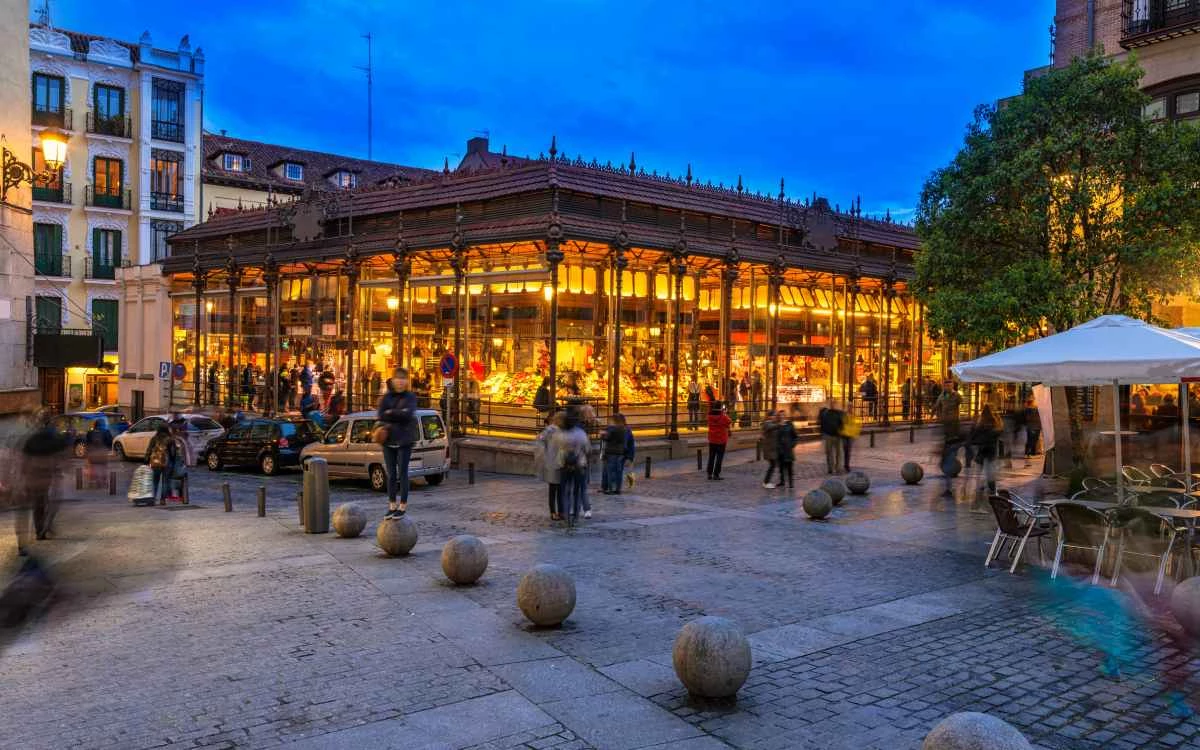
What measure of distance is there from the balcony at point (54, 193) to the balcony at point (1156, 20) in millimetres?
42816

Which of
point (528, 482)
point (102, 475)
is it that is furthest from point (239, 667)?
point (528, 482)

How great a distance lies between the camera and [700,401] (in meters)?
27.7

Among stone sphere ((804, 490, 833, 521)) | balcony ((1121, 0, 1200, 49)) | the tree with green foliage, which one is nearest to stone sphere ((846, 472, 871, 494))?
stone sphere ((804, 490, 833, 521))

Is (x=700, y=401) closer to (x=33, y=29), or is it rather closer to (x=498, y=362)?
(x=498, y=362)

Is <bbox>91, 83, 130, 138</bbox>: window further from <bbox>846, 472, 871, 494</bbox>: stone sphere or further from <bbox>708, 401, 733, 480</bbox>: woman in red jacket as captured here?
<bbox>846, 472, 871, 494</bbox>: stone sphere

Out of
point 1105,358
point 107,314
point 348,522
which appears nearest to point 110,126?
point 107,314

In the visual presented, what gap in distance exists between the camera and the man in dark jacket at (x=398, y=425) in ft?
40.6

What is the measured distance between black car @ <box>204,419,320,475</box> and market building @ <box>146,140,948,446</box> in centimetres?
422

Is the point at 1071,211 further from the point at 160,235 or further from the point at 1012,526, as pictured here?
the point at 160,235

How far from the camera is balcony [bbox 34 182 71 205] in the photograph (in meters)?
41.1

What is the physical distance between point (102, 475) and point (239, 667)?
34.1ft

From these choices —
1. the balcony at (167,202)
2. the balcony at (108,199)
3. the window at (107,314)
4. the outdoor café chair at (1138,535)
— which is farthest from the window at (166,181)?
the outdoor café chair at (1138,535)

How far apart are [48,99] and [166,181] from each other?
239 inches

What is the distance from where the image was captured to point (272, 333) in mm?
34531
